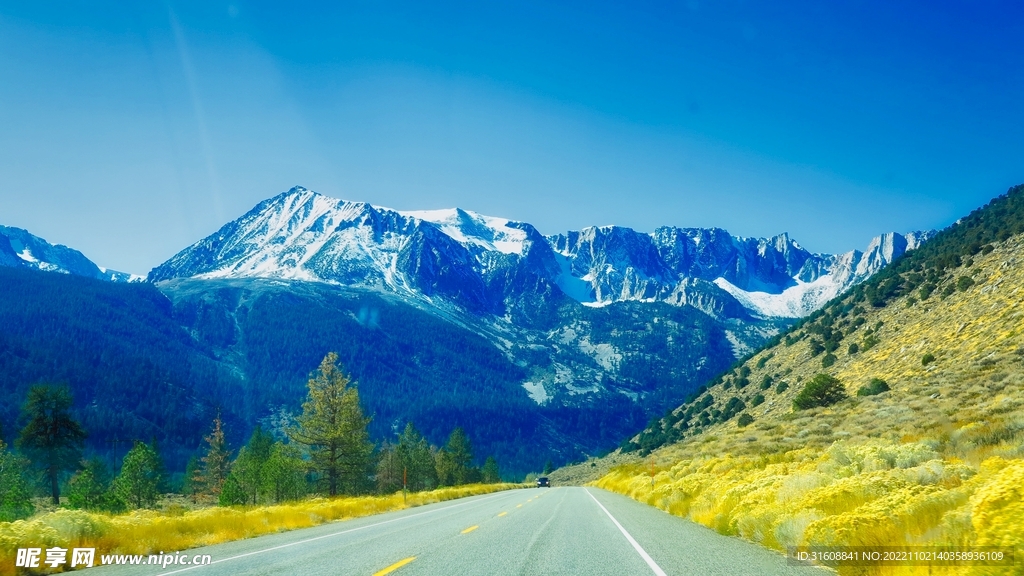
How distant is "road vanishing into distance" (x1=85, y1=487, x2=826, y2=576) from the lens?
351 inches

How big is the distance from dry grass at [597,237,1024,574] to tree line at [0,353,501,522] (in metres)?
20.2

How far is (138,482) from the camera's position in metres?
Result: 60.4

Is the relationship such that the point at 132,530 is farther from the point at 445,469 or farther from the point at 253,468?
the point at 445,469

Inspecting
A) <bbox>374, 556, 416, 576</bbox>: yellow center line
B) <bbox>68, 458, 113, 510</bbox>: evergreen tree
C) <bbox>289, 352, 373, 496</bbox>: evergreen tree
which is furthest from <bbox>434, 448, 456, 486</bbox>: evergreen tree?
<bbox>374, 556, 416, 576</bbox>: yellow center line

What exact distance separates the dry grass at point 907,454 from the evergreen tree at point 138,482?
51.7m

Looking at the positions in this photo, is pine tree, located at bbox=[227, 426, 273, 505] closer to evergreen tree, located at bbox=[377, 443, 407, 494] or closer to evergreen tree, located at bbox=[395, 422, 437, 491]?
evergreen tree, located at bbox=[377, 443, 407, 494]

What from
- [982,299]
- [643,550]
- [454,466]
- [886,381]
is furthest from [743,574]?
[454,466]

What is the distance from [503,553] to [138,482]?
212ft

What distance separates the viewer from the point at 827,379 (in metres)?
43.1

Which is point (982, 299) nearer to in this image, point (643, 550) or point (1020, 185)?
point (643, 550)

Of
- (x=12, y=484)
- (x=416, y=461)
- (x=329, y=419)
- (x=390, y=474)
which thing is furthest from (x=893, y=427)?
(x=416, y=461)

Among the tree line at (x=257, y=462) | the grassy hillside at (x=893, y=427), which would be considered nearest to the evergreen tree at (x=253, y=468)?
the tree line at (x=257, y=462)

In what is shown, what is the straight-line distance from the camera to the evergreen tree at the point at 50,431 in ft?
165

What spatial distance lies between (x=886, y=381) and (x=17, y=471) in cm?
7190
